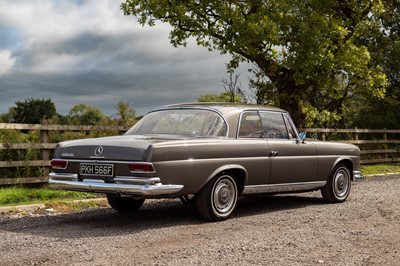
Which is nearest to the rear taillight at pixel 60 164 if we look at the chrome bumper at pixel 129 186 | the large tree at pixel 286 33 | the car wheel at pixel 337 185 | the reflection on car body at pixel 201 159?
the reflection on car body at pixel 201 159

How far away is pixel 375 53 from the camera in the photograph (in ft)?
101

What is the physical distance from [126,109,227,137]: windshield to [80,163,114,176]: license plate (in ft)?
3.78

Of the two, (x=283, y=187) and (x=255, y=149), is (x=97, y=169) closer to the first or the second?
(x=255, y=149)

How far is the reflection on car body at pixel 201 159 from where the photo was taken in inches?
269

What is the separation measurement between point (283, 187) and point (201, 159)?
1.94 meters

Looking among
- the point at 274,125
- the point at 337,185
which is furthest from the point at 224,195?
the point at 337,185

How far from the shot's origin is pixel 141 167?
6.73 metres

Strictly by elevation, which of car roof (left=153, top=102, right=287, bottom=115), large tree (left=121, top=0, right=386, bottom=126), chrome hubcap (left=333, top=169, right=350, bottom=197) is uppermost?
large tree (left=121, top=0, right=386, bottom=126)

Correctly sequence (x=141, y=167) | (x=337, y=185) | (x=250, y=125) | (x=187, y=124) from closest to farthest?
(x=141, y=167)
(x=187, y=124)
(x=250, y=125)
(x=337, y=185)

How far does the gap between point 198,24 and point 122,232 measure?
47.7 feet

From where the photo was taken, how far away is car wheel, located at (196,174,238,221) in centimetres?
731

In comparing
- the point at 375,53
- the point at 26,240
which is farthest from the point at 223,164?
the point at 375,53

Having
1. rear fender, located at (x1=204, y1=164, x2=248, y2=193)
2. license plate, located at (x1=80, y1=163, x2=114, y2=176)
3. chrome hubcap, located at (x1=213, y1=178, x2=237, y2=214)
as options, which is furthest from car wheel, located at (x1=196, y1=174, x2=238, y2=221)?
license plate, located at (x1=80, y1=163, x2=114, y2=176)

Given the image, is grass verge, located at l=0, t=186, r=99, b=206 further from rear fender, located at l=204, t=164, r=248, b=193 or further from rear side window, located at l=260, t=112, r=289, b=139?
rear side window, located at l=260, t=112, r=289, b=139
